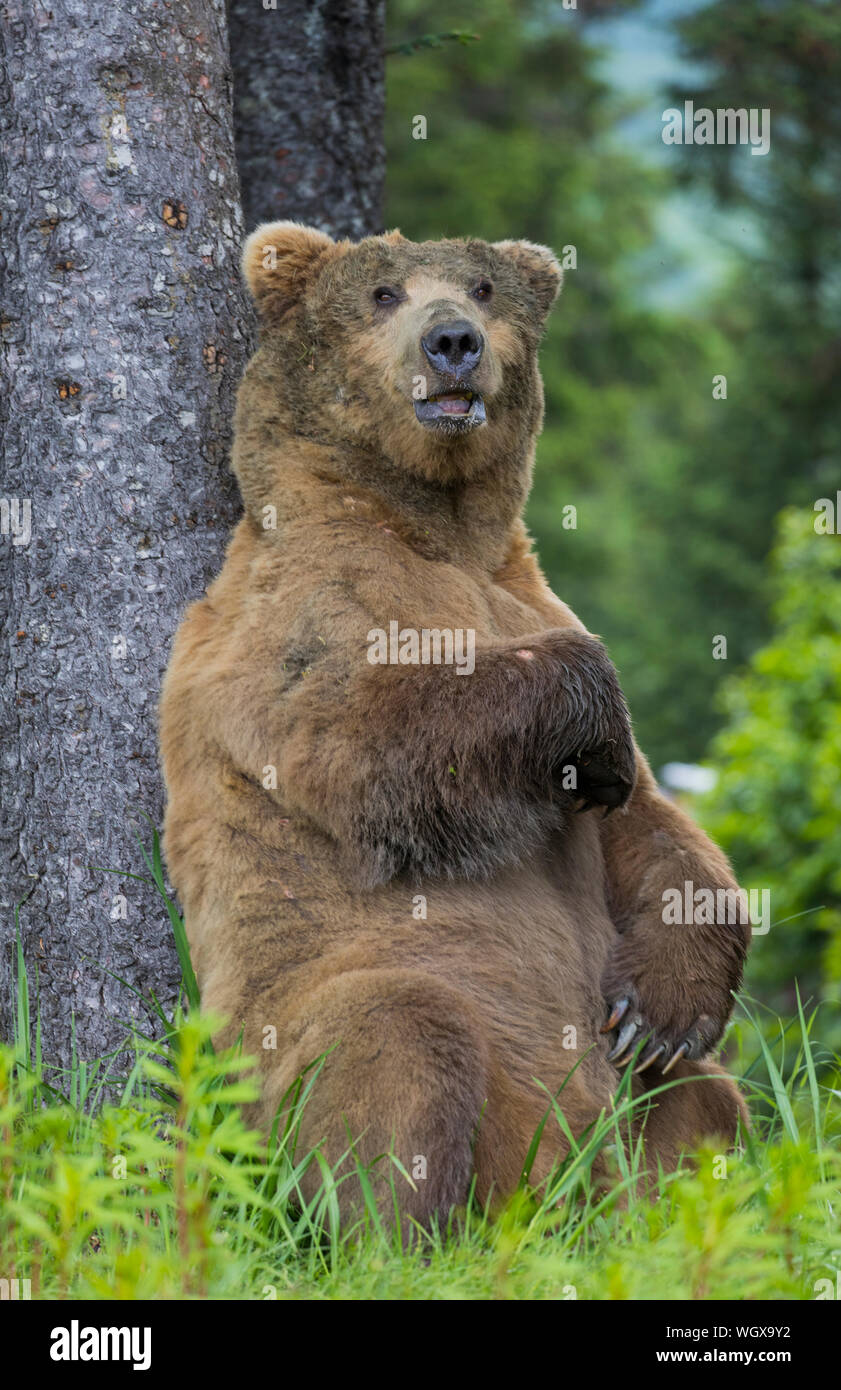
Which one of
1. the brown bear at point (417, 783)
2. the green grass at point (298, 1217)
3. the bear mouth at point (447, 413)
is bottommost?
the green grass at point (298, 1217)

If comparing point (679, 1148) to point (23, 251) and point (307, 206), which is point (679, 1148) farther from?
point (307, 206)

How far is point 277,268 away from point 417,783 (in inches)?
60.5

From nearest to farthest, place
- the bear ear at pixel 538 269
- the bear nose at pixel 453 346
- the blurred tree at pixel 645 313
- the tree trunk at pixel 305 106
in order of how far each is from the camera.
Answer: the bear nose at pixel 453 346 < the bear ear at pixel 538 269 < the tree trunk at pixel 305 106 < the blurred tree at pixel 645 313

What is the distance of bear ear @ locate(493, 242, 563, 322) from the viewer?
177 inches

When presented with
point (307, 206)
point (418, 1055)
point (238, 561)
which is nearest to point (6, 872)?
point (238, 561)

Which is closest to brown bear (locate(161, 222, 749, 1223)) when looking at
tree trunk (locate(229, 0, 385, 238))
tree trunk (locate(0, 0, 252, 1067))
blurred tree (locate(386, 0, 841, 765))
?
tree trunk (locate(0, 0, 252, 1067))

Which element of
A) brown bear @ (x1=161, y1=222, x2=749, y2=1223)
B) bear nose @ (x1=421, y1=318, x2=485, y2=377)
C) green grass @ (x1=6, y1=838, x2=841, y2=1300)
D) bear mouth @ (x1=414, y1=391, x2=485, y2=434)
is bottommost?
green grass @ (x1=6, y1=838, x2=841, y2=1300)

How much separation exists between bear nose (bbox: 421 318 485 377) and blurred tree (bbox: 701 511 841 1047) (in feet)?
14.8

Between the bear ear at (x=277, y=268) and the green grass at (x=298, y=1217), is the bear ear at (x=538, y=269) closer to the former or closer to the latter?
the bear ear at (x=277, y=268)

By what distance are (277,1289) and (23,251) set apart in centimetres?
286

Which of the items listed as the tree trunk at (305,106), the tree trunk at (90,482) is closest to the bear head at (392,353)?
the tree trunk at (90,482)

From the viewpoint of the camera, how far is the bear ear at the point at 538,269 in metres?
4.50

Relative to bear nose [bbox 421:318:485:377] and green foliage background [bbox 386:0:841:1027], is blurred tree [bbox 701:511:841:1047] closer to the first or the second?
green foliage background [bbox 386:0:841:1027]

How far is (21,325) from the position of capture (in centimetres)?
432
